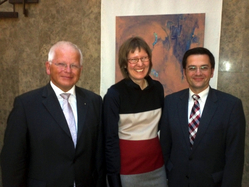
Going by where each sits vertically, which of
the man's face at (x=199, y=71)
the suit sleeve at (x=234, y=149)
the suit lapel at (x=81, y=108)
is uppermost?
the man's face at (x=199, y=71)

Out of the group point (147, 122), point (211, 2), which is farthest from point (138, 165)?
point (211, 2)

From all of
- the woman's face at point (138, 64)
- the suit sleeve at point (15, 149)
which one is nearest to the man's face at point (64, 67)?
the suit sleeve at point (15, 149)

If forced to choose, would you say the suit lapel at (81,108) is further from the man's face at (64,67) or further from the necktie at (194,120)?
the necktie at (194,120)

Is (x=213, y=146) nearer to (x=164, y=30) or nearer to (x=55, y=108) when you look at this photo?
(x=55, y=108)

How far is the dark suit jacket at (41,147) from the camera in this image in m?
1.48

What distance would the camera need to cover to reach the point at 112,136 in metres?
1.84

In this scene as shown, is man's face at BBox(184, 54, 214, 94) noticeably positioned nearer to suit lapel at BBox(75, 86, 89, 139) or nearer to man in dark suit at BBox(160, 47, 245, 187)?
man in dark suit at BBox(160, 47, 245, 187)

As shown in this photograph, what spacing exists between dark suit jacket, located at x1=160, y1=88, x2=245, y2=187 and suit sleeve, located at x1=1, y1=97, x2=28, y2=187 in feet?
3.70

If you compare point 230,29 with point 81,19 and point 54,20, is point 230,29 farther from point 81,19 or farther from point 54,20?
point 54,20

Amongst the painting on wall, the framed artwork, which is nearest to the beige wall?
the framed artwork

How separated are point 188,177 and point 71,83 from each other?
1160mm

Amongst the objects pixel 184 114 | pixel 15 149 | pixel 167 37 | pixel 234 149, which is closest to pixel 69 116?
pixel 15 149

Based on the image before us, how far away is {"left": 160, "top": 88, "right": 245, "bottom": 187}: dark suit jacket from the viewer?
1.60 metres

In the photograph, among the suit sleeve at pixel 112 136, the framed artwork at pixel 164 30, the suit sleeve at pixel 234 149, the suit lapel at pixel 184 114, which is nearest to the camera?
the suit sleeve at pixel 234 149
